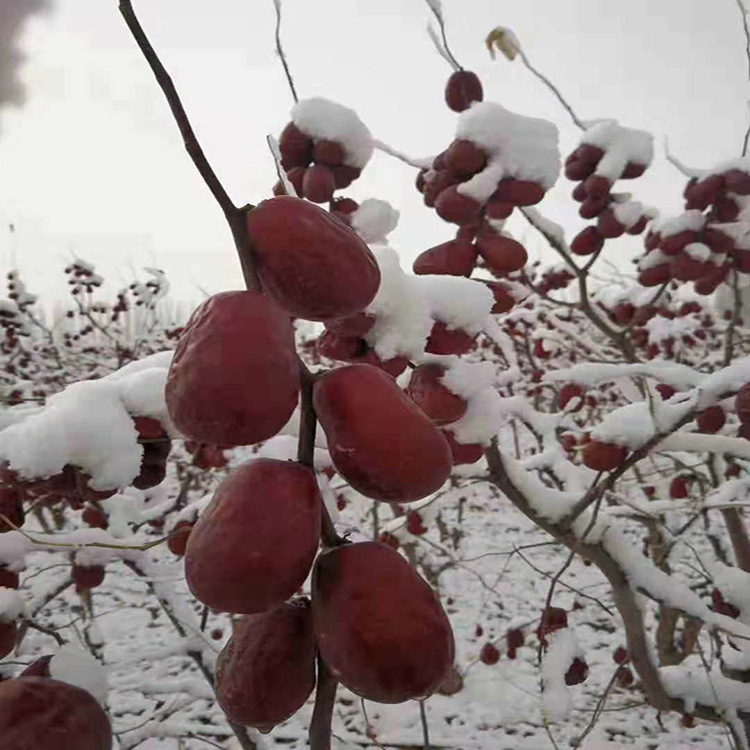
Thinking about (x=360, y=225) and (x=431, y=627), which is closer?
(x=431, y=627)

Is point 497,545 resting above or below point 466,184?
below

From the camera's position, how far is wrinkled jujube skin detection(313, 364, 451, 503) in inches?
14.3

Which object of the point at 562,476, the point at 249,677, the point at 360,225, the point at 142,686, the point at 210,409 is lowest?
the point at 142,686

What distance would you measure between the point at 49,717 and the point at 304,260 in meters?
0.41

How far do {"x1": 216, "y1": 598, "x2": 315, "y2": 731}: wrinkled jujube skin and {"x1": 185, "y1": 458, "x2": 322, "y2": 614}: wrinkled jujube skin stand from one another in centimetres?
5

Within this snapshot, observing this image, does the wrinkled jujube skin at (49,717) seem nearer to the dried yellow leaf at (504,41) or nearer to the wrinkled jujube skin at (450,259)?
the wrinkled jujube skin at (450,259)

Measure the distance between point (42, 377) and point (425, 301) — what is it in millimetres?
5511

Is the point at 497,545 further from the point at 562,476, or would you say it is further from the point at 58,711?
the point at 58,711

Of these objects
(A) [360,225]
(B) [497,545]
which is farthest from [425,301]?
(B) [497,545]

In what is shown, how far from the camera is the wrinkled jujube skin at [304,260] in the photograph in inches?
14.6

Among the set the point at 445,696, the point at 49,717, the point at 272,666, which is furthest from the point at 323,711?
the point at 445,696

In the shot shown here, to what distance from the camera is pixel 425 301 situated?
A: 630 millimetres

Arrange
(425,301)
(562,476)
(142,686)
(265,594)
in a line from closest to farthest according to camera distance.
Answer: (265,594) < (425,301) < (142,686) < (562,476)

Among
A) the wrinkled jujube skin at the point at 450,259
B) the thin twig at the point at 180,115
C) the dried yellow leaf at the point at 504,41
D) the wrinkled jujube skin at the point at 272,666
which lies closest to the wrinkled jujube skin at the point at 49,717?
the wrinkled jujube skin at the point at 272,666
